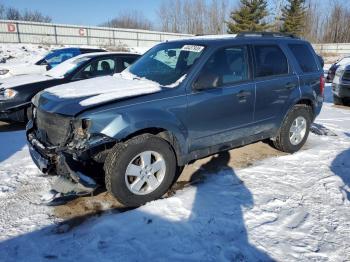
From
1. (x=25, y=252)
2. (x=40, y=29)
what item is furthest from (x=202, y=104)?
(x=40, y=29)

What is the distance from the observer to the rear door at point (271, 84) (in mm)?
4930

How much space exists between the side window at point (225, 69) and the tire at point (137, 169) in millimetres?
917

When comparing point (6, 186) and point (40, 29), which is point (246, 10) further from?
point (6, 186)

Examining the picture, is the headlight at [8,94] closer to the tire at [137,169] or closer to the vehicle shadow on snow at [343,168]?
the tire at [137,169]

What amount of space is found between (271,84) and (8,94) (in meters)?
4.99

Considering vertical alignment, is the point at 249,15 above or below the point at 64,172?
above

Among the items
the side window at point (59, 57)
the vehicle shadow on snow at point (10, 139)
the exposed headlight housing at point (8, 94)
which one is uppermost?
the side window at point (59, 57)

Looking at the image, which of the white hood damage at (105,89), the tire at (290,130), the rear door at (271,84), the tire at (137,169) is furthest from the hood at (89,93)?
the tire at (290,130)

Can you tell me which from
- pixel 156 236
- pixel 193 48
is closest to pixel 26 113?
pixel 193 48

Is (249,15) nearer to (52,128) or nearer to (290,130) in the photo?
(290,130)

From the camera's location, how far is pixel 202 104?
4234mm

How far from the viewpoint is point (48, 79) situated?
7207mm

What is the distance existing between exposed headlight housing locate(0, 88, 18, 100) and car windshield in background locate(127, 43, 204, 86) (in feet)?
9.72

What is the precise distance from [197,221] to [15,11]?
5564 centimetres
